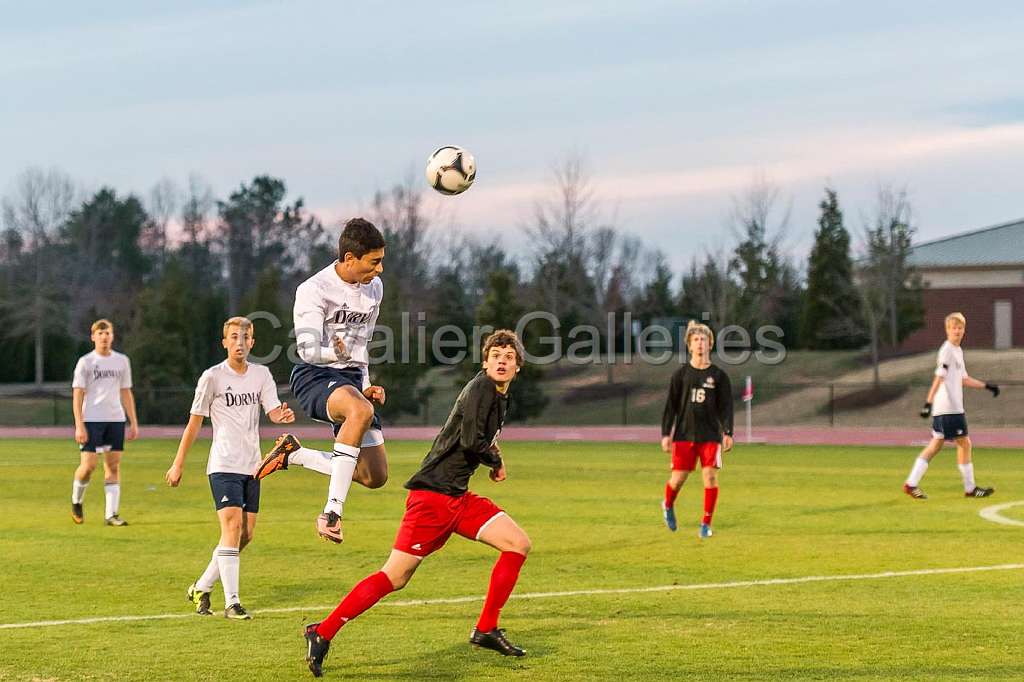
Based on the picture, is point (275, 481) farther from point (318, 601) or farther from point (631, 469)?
point (318, 601)

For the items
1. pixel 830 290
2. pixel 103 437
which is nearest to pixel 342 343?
pixel 103 437

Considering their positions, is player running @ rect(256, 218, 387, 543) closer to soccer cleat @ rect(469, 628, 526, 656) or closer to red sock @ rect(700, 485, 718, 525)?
soccer cleat @ rect(469, 628, 526, 656)

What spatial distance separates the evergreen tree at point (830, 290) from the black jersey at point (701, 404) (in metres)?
47.8

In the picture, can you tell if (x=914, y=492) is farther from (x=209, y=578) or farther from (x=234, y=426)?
(x=209, y=578)

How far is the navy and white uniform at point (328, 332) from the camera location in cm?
849

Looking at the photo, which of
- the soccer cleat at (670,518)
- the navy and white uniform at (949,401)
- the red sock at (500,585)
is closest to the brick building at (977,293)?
the navy and white uniform at (949,401)

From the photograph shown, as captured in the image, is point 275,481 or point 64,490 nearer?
point 64,490

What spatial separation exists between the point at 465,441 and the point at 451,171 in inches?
103

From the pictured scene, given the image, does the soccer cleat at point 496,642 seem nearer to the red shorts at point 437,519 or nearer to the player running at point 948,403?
the red shorts at point 437,519

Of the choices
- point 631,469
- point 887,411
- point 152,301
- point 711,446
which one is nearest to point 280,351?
point 152,301

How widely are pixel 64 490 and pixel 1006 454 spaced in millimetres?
20133

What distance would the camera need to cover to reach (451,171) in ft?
31.8

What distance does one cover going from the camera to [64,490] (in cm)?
2145

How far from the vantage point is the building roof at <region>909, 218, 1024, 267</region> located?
68188mm
